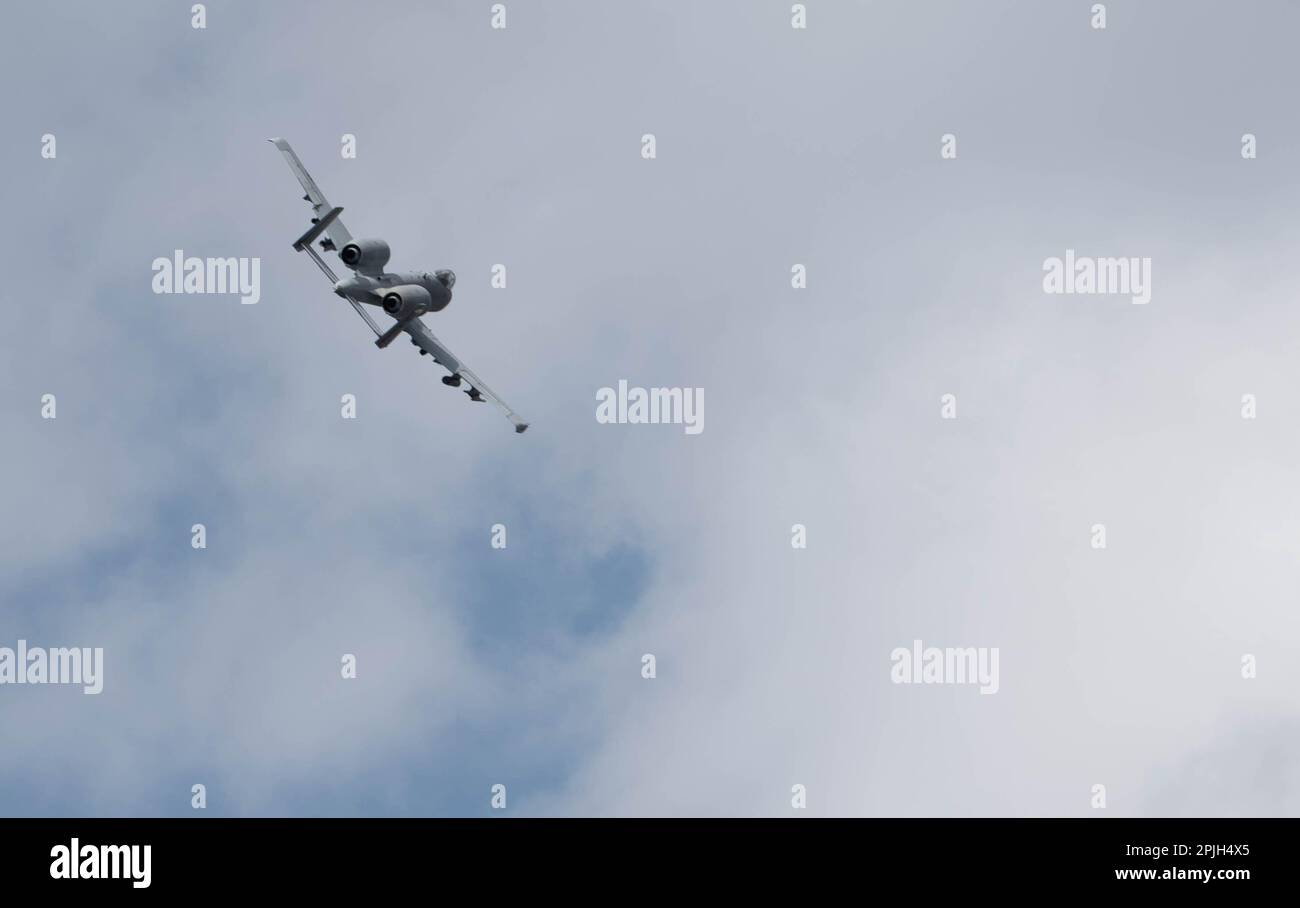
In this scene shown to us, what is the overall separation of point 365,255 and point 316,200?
4168mm

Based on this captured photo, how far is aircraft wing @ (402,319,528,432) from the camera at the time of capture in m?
73.9

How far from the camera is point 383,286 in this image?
234 ft

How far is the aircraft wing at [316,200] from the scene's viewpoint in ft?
232

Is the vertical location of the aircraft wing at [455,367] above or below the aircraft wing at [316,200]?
below

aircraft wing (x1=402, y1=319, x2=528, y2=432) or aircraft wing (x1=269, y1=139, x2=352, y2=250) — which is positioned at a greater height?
aircraft wing (x1=269, y1=139, x2=352, y2=250)

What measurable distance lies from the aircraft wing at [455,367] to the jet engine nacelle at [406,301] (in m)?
1.57

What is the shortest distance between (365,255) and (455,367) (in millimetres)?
7526

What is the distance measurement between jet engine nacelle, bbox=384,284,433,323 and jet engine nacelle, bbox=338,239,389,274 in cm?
140

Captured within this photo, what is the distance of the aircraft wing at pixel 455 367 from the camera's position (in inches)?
2911

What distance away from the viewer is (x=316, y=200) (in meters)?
71.9

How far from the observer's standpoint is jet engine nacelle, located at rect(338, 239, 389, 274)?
6975 cm
